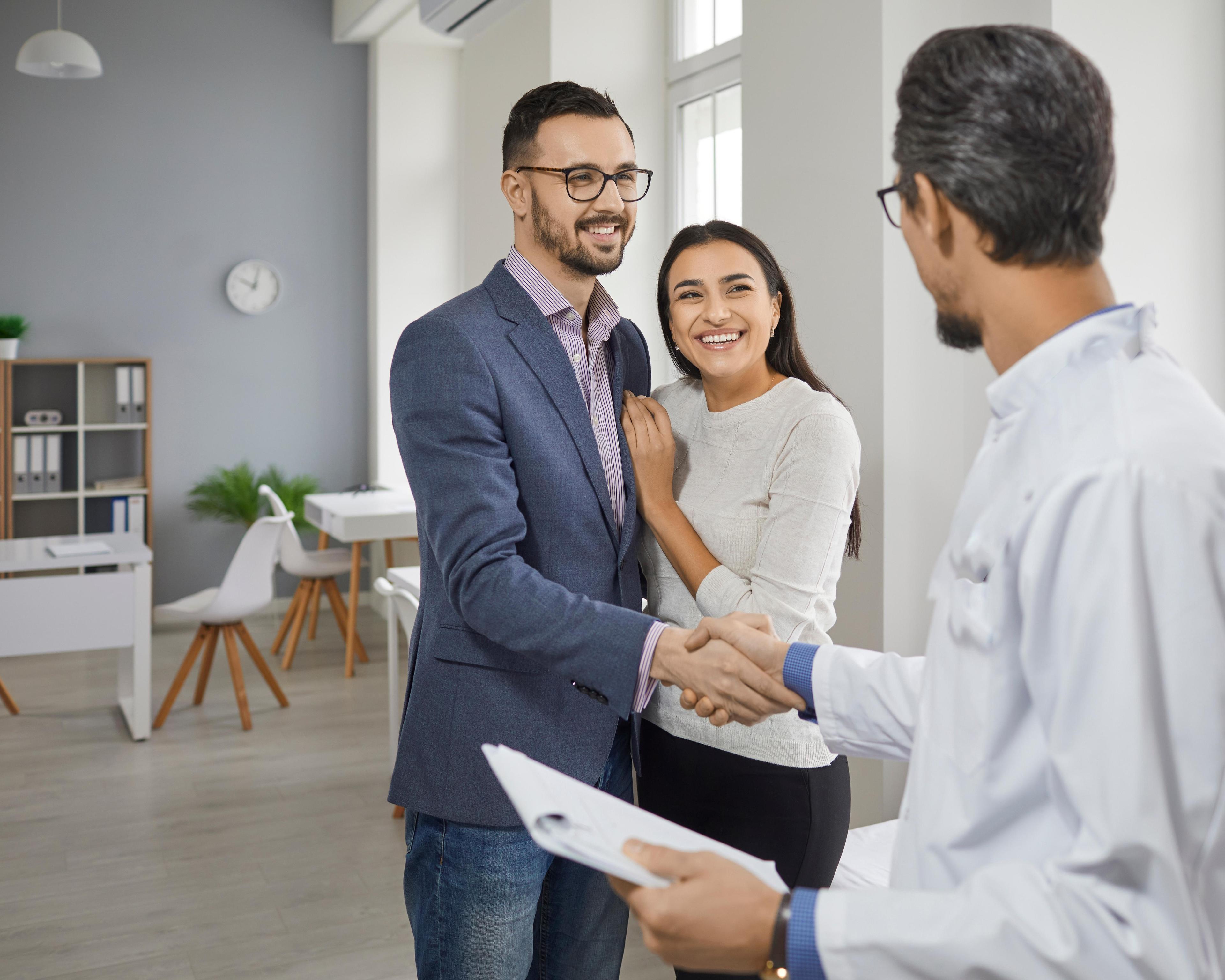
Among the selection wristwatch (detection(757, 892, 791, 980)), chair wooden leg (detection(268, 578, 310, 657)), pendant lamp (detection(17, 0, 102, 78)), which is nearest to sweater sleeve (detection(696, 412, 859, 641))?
wristwatch (detection(757, 892, 791, 980))

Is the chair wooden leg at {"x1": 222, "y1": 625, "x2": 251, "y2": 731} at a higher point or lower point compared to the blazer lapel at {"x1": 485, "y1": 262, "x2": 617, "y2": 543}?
lower

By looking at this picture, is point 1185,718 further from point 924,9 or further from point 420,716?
point 924,9

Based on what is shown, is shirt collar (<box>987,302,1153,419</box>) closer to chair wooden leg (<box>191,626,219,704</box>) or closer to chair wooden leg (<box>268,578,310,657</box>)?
chair wooden leg (<box>191,626,219,704</box>)

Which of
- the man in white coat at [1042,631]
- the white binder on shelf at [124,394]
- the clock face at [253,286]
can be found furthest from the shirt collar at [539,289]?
the clock face at [253,286]

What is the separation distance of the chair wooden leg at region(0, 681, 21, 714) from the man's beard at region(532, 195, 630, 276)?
397 centimetres

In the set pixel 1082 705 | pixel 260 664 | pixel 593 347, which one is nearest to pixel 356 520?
pixel 260 664

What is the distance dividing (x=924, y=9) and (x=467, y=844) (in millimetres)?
1859

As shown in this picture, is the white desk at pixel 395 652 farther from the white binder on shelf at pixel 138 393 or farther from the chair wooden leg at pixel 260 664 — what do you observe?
the white binder on shelf at pixel 138 393

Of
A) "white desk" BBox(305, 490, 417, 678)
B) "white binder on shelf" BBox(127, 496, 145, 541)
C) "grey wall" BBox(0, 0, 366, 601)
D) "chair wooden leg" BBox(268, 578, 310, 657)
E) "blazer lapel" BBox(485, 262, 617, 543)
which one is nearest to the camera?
"blazer lapel" BBox(485, 262, 617, 543)

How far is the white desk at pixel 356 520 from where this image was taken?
4.75 m

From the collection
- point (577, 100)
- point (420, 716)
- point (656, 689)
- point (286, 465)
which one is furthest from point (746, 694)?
point (286, 465)

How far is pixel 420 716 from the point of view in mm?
1453

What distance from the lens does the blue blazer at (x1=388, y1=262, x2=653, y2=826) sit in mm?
1328

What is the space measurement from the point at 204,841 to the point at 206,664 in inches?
53.8
